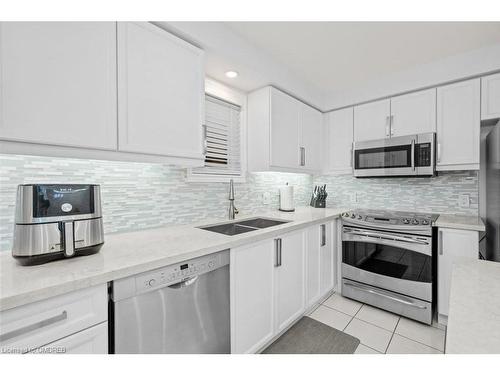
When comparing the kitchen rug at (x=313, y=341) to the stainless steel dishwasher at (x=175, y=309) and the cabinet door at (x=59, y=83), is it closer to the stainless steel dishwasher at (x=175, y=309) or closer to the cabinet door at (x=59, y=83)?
the stainless steel dishwasher at (x=175, y=309)

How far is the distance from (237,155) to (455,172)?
228 cm

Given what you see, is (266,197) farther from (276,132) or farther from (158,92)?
(158,92)

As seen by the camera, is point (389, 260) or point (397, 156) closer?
point (389, 260)

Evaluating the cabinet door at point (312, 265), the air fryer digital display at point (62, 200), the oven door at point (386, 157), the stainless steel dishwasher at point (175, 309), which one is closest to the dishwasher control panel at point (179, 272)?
the stainless steel dishwasher at point (175, 309)

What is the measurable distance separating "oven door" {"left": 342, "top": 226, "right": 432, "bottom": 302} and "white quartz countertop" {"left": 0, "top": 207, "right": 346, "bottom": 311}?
1217 mm

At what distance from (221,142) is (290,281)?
138cm

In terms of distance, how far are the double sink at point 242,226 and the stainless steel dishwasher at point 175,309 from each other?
534 mm

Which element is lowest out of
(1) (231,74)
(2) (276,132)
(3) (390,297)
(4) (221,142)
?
(3) (390,297)

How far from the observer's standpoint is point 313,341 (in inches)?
69.1

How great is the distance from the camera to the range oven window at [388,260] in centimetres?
198

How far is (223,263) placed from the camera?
132 centimetres

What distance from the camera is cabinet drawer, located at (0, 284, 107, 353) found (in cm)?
71

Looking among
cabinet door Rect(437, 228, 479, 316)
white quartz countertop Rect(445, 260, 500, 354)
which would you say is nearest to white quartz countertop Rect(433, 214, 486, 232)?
cabinet door Rect(437, 228, 479, 316)

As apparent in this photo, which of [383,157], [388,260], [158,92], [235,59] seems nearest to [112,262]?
[158,92]
